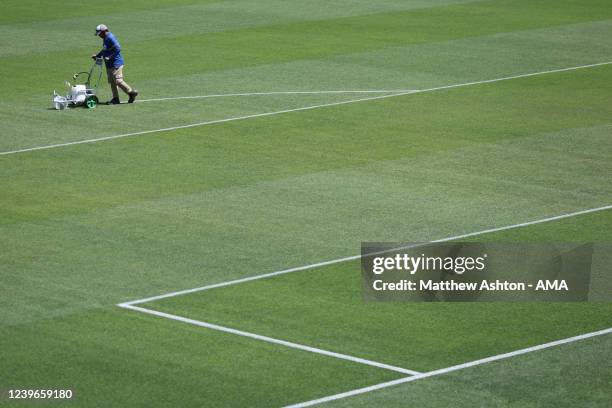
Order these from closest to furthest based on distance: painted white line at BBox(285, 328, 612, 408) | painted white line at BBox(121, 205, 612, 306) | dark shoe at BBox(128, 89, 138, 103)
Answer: painted white line at BBox(285, 328, 612, 408), painted white line at BBox(121, 205, 612, 306), dark shoe at BBox(128, 89, 138, 103)

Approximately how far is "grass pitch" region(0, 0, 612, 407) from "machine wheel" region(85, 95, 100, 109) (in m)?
0.27

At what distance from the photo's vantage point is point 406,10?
43.4m

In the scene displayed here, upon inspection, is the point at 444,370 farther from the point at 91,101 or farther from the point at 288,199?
the point at 91,101

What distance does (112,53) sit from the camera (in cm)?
2961

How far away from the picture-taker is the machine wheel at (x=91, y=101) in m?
29.6

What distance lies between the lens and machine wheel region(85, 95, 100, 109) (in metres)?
29.6

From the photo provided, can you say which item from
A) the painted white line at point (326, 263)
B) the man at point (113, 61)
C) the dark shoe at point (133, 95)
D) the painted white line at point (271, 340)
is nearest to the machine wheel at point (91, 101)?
the man at point (113, 61)

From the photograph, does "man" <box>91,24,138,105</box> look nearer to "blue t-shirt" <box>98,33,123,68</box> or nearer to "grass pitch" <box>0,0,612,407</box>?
"blue t-shirt" <box>98,33,123,68</box>

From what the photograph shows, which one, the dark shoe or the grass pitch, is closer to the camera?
the grass pitch

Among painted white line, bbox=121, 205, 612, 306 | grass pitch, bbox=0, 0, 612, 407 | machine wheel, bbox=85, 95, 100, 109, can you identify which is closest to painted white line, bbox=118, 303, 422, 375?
grass pitch, bbox=0, 0, 612, 407

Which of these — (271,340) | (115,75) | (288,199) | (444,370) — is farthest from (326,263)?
(115,75)

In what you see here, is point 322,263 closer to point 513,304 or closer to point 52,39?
point 513,304

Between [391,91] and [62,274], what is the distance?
14225 mm

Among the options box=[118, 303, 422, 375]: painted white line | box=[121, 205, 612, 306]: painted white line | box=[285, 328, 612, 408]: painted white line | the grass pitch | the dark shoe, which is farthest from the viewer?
the dark shoe
